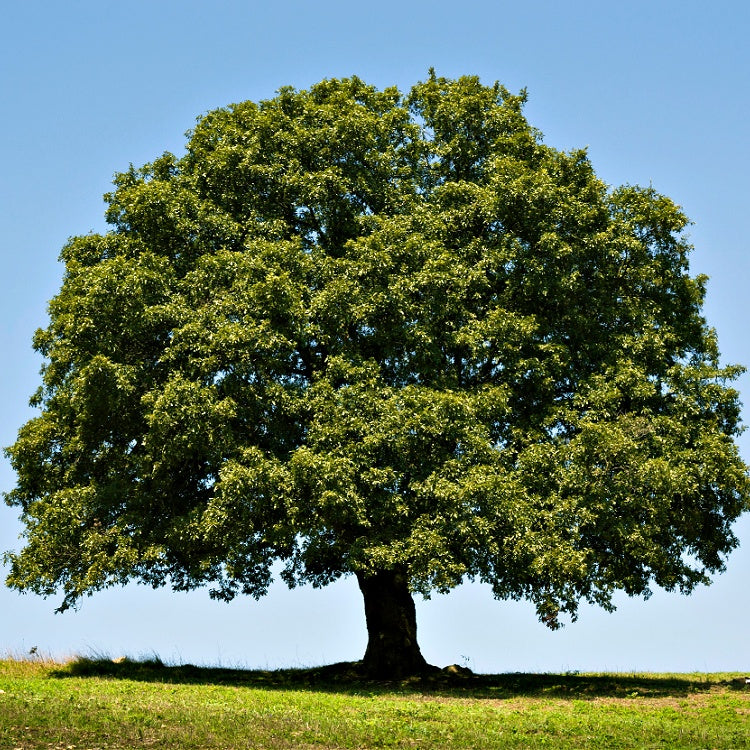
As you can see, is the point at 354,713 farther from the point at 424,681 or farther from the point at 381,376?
the point at 381,376

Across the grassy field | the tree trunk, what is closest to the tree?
the tree trunk

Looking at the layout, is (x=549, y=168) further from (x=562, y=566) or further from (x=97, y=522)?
(x=97, y=522)

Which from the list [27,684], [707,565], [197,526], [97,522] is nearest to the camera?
[27,684]

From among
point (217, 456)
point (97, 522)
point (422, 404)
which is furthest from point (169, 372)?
point (422, 404)

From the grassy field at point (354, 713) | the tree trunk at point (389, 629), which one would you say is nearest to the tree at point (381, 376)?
the tree trunk at point (389, 629)

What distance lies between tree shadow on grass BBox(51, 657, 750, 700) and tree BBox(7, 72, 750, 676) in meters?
1.44

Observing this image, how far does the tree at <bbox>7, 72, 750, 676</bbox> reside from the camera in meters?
25.7

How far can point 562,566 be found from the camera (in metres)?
25.0

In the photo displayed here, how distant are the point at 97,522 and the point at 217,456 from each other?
5.22 m

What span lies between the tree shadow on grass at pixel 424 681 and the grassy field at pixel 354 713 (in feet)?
0.28

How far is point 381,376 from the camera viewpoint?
27141 mm

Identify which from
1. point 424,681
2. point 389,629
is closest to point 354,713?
point 424,681

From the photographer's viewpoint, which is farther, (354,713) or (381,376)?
(381,376)

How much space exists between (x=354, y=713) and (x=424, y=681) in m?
8.10
